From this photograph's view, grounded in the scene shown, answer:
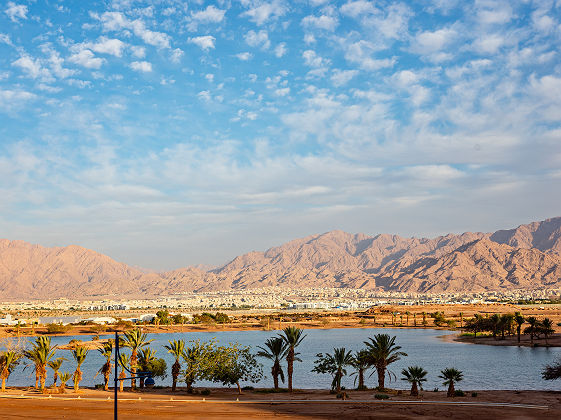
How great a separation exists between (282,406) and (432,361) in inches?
1867

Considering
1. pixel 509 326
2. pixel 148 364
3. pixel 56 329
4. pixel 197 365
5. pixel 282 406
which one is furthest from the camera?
pixel 56 329

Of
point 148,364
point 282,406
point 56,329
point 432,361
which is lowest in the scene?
point 432,361

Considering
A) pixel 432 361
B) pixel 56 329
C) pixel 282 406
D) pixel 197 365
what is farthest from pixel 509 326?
pixel 56 329

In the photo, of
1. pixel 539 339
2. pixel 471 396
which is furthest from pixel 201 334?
pixel 471 396

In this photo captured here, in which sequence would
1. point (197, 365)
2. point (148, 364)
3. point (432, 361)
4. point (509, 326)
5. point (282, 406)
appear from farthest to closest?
1. point (509, 326)
2. point (432, 361)
3. point (148, 364)
4. point (197, 365)
5. point (282, 406)

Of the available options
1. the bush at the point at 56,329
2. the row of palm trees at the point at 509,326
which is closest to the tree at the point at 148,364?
the row of palm trees at the point at 509,326

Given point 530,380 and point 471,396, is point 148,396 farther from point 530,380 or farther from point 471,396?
point 530,380

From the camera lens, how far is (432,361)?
273 feet

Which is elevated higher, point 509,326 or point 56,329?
point 509,326

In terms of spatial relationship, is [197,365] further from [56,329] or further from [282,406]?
[56,329]

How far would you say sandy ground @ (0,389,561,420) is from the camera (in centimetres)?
3825

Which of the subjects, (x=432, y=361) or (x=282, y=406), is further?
(x=432, y=361)

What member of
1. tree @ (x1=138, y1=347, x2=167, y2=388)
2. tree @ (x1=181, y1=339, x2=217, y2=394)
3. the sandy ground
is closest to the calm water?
tree @ (x1=138, y1=347, x2=167, y2=388)

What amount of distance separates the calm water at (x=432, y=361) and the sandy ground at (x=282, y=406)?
14.0 meters
